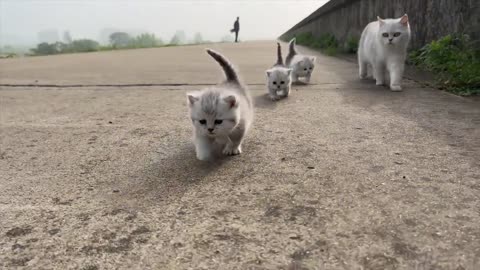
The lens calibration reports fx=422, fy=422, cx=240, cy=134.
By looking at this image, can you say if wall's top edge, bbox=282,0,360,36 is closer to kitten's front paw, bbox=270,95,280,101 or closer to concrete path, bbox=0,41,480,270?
kitten's front paw, bbox=270,95,280,101

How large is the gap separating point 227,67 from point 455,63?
7.62 feet

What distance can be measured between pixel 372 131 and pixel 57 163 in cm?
171

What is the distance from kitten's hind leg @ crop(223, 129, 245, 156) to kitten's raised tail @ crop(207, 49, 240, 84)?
2.13ft

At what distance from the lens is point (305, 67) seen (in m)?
4.83

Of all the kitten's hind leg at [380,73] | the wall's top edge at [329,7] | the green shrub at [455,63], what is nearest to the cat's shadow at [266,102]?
the kitten's hind leg at [380,73]

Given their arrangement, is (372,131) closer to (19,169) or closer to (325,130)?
(325,130)

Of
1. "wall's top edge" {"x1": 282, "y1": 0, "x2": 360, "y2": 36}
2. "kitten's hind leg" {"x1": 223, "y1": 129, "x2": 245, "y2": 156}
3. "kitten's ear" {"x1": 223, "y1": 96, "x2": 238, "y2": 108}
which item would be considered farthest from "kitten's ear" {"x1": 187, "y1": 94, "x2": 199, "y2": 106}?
"wall's top edge" {"x1": 282, "y1": 0, "x2": 360, "y2": 36}

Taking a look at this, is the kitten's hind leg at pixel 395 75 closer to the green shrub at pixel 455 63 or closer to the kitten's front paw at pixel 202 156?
the green shrub at pixel 455 63

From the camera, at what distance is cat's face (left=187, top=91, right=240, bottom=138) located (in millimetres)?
2156

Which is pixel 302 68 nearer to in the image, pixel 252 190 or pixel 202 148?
pixel 202 148

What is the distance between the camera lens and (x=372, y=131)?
2447 millimetres

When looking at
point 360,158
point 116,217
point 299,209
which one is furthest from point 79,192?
point 360,158

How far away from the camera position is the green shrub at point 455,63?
350 centimetres

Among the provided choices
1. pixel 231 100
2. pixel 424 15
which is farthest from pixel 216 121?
pixel 424 15
